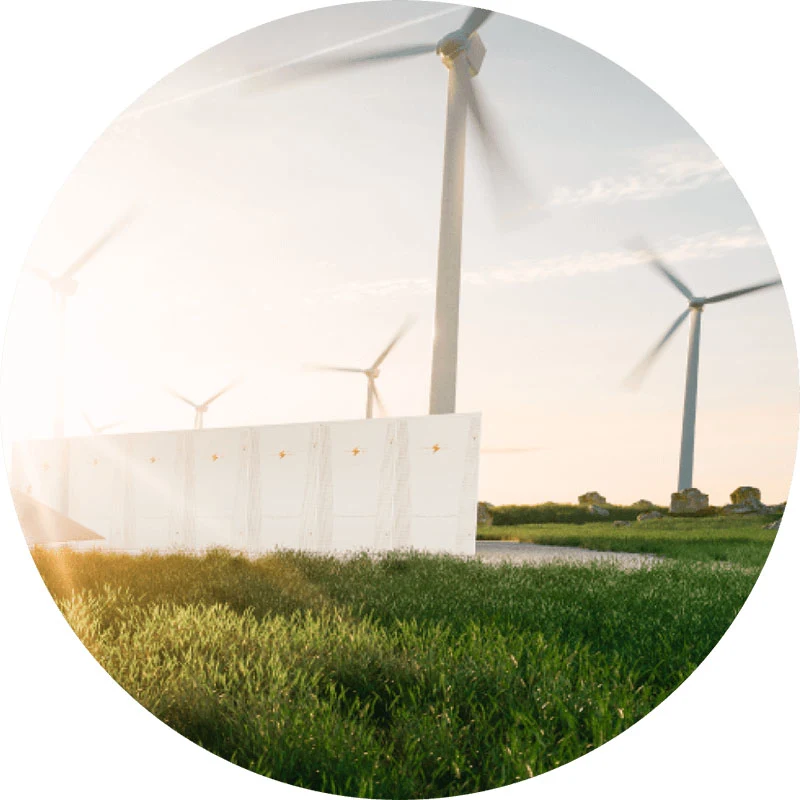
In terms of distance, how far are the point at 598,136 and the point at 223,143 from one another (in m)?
2.23

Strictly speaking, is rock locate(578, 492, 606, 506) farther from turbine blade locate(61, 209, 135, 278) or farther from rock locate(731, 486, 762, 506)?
turbine blade locate(61, 209, 135, 278)

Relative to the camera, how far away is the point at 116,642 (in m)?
4.23

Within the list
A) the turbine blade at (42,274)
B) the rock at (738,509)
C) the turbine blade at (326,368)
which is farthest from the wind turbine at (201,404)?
the rock at (738,509)

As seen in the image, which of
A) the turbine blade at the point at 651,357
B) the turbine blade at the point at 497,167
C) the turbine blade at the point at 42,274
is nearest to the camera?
the turbine blade at the point at 651,357

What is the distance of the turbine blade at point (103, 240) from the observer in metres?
4.65

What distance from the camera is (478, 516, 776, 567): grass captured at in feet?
13.7

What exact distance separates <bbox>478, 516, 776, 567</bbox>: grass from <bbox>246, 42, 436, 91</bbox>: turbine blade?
283 centimetres

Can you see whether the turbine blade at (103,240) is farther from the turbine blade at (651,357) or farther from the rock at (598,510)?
the rock at (598,510)

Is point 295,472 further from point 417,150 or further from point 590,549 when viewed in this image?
point 417,150

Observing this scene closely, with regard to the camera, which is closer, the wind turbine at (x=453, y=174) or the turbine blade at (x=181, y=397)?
the wind turbine at (x=453, y=174)

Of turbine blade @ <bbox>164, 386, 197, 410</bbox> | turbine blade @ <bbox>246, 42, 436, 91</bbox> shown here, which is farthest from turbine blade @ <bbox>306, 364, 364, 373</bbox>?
turbine blade @ <bbox>246, 42, 436, 91</bbox>

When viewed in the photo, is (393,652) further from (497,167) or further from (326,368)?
(497,167)

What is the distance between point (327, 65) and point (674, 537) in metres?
3.42

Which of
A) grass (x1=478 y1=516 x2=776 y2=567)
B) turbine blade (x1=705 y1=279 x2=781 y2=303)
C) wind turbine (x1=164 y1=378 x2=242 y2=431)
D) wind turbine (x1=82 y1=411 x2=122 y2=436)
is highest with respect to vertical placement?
turbine blade (x1=705 y1=279 x2=781 y2=303)
